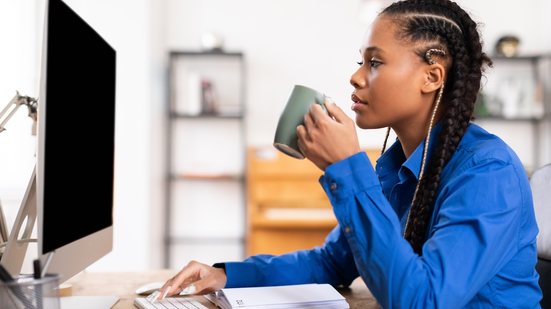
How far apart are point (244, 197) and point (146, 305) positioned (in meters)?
3.20

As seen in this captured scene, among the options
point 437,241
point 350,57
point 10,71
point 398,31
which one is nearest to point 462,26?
point 398,31

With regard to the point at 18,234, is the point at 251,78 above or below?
above

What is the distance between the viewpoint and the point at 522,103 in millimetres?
4051

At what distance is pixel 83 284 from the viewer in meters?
1.32

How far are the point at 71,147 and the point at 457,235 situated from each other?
24.1 inches

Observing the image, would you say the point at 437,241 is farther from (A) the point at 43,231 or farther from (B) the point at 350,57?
(B) the point at 350,57

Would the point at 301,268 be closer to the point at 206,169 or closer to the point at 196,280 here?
the point at 196,280

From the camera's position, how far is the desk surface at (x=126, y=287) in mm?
1122

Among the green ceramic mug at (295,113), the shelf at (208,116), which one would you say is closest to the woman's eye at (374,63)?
the green ceramic mug at (295,113)

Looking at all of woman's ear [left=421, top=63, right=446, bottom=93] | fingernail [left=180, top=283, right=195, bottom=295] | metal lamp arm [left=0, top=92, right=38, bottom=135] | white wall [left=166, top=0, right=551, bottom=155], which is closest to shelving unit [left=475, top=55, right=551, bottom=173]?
white wall [left=166, top=0, right=551, bottom=155]

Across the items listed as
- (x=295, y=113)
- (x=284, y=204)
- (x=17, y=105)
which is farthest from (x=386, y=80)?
(x=284, y=204)

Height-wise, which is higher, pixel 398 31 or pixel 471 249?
pixel 398 31

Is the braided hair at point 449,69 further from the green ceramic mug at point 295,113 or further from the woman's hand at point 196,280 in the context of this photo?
the woman's hand at point 196,280

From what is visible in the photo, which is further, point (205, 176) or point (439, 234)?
point (205, 176)
